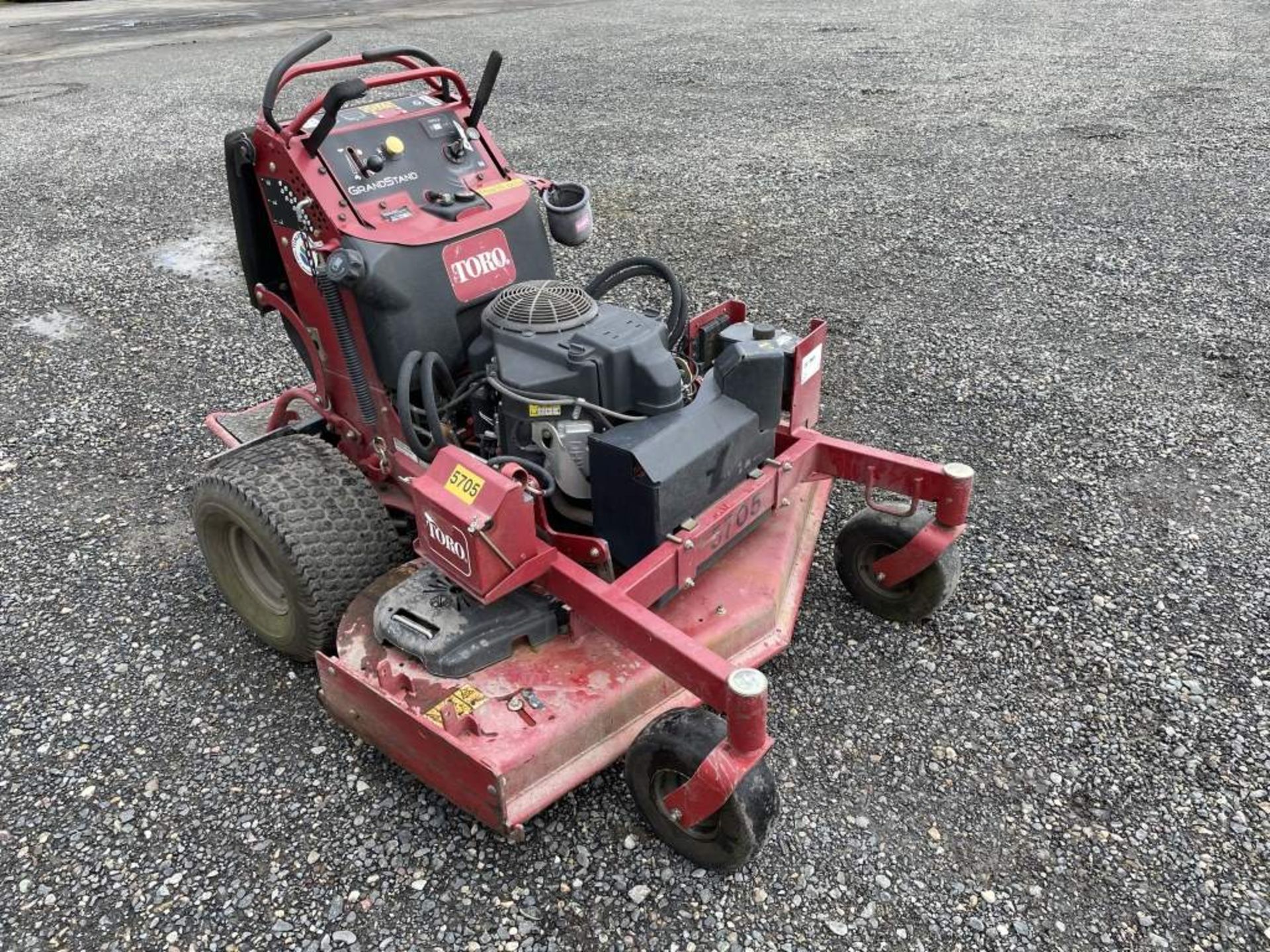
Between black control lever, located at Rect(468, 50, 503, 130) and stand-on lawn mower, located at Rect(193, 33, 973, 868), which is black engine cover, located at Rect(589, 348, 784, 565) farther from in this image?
black control lever, located at Rect(468, 50, 503, 130)

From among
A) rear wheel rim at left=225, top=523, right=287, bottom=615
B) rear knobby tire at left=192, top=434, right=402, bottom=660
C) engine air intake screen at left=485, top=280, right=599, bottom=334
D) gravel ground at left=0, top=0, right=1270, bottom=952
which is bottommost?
gravel ground at left=0, top=0, right=1270, bottom=952

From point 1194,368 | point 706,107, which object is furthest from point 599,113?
point 1194,368

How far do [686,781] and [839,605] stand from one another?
1283 millimetres

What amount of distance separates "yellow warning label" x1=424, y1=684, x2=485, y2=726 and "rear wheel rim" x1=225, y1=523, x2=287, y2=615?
37.4 inches

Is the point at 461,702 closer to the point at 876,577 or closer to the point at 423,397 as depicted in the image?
the point at 423,397

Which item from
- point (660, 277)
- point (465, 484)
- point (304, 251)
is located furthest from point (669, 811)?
point (304, 251)

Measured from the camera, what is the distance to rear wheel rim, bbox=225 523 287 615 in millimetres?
3557

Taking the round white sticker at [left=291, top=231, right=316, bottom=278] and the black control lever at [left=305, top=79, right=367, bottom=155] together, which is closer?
the black control lever at [left=305, top=79, right=367, bottom=155]

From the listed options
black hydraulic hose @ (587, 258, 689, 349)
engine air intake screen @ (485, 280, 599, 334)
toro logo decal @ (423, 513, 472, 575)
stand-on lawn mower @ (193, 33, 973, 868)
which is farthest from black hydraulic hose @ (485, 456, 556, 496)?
black hydraulic hose @ (587, 258, 689, 349)

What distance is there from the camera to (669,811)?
268 cm

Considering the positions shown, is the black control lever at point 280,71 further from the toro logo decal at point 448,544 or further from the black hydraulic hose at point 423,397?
the toro logo decal at point 448,544

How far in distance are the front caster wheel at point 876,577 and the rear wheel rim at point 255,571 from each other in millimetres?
2026

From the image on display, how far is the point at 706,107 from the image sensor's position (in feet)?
35.4

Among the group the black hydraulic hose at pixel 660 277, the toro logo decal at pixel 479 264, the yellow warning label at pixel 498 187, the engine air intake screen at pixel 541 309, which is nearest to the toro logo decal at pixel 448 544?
the engine air intake screen at pixel 541 309
